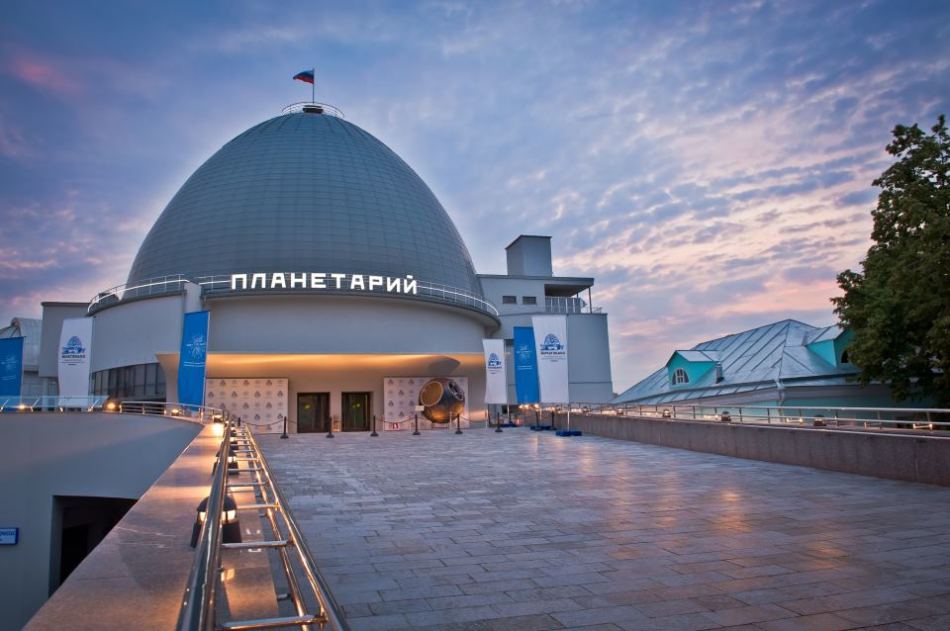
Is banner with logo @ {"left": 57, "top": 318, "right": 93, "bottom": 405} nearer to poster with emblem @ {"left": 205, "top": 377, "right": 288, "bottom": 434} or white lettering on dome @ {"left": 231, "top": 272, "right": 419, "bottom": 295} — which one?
poster with emblem @ {"left": 205, "top": 377, "right": 288, "bottom": 434}

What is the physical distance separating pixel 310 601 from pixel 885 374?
28.4 m

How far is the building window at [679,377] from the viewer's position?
4384cm

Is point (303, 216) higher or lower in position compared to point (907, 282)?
higher

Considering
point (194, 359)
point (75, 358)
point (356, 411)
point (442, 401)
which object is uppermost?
point (75, 358)

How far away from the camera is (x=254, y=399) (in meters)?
39.9

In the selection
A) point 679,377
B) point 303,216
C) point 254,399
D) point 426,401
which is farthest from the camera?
point 679,377

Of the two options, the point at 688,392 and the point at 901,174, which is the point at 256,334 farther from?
the point at 901,174

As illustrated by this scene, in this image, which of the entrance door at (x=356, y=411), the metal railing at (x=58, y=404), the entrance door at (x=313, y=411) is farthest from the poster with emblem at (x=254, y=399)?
the metal railing at (x=58, y=404)

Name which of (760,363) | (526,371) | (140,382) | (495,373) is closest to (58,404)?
(140,382)

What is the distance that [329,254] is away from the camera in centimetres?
4034

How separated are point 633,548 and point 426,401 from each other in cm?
3304

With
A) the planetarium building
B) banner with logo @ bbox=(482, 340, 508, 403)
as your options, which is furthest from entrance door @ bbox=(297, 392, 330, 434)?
banner with logo @ bbox=(482, 340, 508, 403)

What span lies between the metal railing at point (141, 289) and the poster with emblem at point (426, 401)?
540 inches

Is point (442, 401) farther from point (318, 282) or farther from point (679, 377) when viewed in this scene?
point (679, 377)
